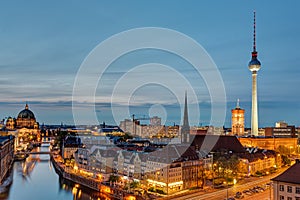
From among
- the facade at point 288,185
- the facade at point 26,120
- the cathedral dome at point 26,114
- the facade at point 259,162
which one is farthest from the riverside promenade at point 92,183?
the cathedral dome at point 26,114

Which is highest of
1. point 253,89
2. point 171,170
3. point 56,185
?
point 253,89

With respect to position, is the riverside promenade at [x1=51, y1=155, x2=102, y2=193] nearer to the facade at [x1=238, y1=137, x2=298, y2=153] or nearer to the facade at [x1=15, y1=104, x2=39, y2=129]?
the facade at [x1=238, y1=137, x2=298, y2=153]

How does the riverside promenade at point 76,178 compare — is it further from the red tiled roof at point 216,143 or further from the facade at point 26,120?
the facade at point 26,120

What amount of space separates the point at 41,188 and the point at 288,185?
14.7 metres

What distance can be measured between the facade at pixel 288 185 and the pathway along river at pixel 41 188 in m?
9.48

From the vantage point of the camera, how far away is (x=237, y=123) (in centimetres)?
4712

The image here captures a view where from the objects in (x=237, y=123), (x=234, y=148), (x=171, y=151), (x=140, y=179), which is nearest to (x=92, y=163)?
(x=140, y=179)

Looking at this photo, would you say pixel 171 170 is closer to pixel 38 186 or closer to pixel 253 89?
pixel 38 186

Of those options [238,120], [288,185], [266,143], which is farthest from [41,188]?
[238,120]

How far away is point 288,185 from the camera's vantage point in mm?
11195

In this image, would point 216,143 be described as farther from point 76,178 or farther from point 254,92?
point 254,92

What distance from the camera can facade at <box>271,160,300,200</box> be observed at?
433 inches

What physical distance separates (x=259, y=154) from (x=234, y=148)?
2533 millimetres

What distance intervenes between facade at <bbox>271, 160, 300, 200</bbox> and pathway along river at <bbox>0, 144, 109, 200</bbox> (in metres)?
9.48
